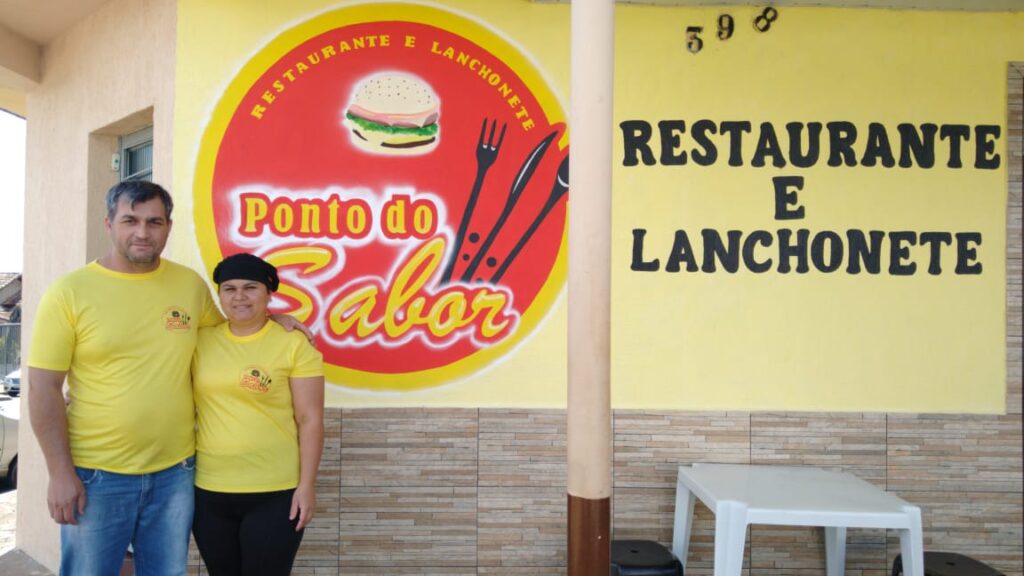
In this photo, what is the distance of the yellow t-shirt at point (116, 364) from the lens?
225cm

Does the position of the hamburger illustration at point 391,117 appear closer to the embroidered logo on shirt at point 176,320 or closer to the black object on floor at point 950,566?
the embroidered logo on shirt at point 176,320

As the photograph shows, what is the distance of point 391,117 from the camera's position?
133 inches

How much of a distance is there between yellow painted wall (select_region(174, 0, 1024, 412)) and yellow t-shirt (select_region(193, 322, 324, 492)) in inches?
36.0

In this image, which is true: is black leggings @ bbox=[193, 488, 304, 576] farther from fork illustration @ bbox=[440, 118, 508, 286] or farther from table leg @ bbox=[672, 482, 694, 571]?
table leg @ bbox=[672, 482, 694, 571]

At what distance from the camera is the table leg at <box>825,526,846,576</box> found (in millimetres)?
3229

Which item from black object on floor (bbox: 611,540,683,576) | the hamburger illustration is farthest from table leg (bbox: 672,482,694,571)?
the hamburger illustration

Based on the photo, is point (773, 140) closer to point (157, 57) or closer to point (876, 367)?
point (876, 367)

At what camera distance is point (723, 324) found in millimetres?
3391

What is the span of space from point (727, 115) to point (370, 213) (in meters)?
1.82

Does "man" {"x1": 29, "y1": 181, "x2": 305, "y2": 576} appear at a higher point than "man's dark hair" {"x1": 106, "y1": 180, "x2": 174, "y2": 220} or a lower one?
lower

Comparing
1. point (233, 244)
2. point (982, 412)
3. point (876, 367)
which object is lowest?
point (982, 412)

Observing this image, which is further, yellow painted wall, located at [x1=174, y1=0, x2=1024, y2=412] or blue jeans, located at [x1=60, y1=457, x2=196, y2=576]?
yellow painted wall, located at [x1=174, y1=0, x2=1024, y2=412]

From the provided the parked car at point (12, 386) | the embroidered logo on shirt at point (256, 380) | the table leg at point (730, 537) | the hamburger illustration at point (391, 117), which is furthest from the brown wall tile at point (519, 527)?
the parked car at point (12, 386)

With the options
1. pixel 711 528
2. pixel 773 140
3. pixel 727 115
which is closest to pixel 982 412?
pixel 711 528
